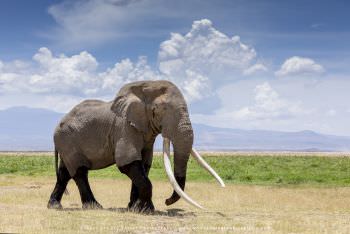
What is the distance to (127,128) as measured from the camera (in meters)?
17.0

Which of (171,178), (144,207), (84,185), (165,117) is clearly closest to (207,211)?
(144,207)

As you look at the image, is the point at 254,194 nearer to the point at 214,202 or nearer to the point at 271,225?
the point at 214,202

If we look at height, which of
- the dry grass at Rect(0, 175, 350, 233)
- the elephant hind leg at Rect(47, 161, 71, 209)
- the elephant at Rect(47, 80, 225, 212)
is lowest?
the dry grass at Rect(0, 175, 350, 233)

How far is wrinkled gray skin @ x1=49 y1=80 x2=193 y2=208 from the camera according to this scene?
16.2m

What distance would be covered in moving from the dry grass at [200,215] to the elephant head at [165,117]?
1226mm

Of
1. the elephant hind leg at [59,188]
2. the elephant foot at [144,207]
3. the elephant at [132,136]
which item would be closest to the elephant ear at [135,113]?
the elephant at [132,136]

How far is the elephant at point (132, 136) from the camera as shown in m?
16.1

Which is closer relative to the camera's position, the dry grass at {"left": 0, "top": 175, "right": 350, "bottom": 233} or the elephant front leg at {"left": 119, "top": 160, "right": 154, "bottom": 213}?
the dry grass at {"left": 0, "top": 175, "right": 350, "bottom": 233}

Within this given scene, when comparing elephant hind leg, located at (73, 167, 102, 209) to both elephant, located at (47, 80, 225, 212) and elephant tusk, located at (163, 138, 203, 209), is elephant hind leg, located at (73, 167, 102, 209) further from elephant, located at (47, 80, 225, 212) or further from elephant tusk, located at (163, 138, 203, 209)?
elephant tusk, located at (163, 138, 203, 209)

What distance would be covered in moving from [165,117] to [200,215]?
119 inches

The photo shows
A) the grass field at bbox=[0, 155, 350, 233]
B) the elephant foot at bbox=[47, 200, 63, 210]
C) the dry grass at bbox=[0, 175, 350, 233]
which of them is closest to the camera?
the dry grass at bbox=[0, 175, 350, 233]

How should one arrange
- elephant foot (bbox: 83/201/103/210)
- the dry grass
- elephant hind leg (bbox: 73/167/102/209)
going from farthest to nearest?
elephant hind leg (bbox: 73/167/102/209) < elephant foot (bbox: 83/201/103/210) < the dry grass

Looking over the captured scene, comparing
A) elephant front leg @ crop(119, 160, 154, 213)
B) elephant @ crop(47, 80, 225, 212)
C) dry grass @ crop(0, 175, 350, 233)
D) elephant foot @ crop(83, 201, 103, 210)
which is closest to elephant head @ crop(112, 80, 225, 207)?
elephant @ crop(47, 80, 225, 212)

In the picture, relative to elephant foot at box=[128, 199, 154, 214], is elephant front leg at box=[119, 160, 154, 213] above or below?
above
